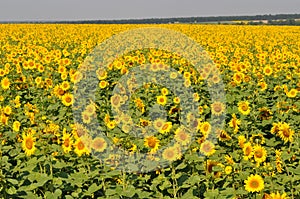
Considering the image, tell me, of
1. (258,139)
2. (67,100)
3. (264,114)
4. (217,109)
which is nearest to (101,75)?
(67,100)

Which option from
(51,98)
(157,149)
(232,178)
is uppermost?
(51,98)

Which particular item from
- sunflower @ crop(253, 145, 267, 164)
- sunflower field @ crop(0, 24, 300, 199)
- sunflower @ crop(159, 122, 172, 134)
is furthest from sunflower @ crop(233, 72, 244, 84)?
sunflower @ crop(253, 145, 267, 164)

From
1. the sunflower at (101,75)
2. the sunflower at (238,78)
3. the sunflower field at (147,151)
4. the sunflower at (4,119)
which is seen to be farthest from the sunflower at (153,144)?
the sunflower at (101,75)

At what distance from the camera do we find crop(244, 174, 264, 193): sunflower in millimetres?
3326

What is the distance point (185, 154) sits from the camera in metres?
3.83

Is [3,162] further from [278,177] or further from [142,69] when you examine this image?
[142,69]

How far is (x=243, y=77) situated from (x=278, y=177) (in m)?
4.02

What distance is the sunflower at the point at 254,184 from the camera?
3.33 meters

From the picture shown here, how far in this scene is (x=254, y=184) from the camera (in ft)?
11.0

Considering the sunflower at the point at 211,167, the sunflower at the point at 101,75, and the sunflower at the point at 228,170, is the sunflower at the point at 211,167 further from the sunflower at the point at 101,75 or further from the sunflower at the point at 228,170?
the sunflower at the point at 101,75

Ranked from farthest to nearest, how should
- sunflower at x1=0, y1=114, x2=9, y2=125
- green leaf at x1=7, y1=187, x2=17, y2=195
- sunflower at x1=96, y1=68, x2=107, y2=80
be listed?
sunflower at x1=96, y1=68, x2=107, y2=80 → sunflower at x1=0, y1=114, x2=9, y2=125 → green leaf at x1=7, y1=187, x2=17, y2=195

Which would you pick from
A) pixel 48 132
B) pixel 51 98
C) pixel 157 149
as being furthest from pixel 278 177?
pixel 51 98

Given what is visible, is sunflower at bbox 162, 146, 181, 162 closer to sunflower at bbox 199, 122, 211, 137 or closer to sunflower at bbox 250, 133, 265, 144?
sunflower at bbox 199, 122, 211, 137

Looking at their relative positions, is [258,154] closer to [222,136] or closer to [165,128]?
[222,136]
